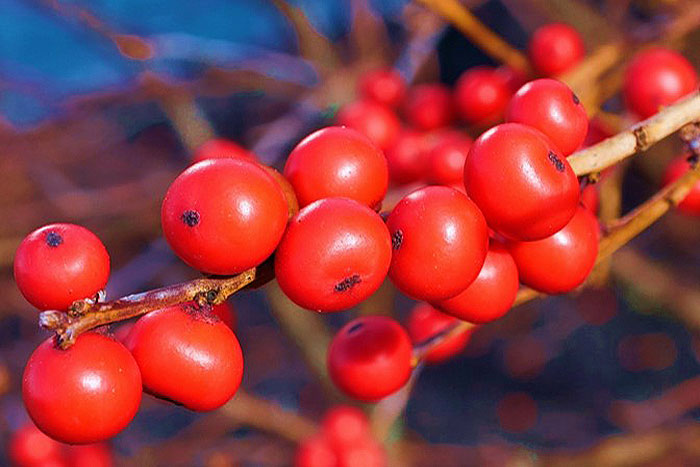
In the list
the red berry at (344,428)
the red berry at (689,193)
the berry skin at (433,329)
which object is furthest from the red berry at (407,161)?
the red berry at (344,428)

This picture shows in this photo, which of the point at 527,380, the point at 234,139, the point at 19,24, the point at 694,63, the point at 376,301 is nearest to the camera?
the point at 694,63

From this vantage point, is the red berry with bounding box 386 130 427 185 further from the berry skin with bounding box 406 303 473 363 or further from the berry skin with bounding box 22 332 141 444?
the berry skin with bounding box 22 332 141 444

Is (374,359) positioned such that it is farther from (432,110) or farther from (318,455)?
A: (318,455)

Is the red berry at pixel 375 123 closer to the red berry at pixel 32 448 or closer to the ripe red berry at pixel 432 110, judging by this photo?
the ripe red berry at pixel 432 110

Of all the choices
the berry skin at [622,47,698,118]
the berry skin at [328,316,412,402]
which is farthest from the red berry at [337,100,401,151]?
the berry skin at [328,316,412,402]

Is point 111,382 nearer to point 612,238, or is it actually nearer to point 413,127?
point 612,238

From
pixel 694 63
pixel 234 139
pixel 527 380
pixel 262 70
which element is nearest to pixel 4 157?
pixel 234 139
